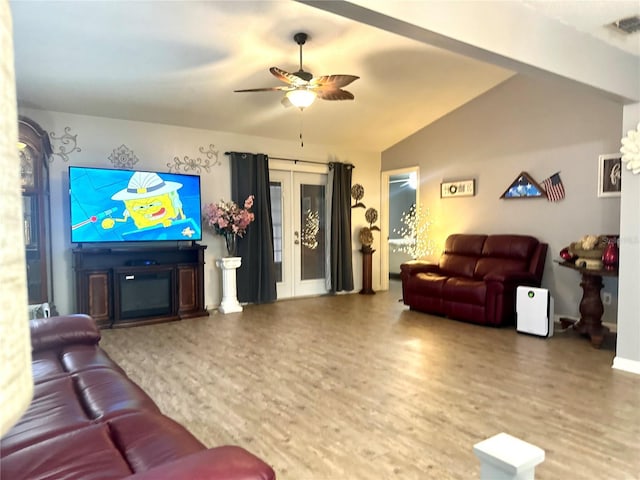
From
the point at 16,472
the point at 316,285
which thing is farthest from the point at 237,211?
the point at 16,472

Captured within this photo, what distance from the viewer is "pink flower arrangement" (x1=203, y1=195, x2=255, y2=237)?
5.73 metres

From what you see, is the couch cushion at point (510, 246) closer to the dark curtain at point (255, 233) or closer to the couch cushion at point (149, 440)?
the dark curtain at point (255, 233)

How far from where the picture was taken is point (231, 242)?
5938mm

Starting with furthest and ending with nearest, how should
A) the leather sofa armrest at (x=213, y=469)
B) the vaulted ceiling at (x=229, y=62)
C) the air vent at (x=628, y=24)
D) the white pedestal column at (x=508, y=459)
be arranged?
the vaulted ceiling at (x=229, y=62), the air vent at (x=628, y=24), the leather sofa armrest at (x=213, y=469), the white pedestal column at (x=508, y=459)

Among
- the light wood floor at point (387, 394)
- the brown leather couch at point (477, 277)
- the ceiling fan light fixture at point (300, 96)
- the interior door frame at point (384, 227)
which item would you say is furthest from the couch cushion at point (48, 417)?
the interior door frame at point (384, 227)

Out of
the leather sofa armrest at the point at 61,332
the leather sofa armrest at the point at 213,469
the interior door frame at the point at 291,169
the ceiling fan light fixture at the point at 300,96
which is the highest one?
the ceiling fan light fixture at the point at 300,96

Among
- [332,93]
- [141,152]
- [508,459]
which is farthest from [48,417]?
[141,152]

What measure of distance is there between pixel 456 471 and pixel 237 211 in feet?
14.5

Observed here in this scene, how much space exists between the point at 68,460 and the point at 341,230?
19.5ft

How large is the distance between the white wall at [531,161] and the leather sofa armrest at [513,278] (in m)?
0.43

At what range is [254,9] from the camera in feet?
11.3

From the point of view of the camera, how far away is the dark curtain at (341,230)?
7074mm

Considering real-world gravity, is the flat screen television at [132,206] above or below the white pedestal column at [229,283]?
above

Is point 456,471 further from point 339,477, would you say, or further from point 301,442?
point 301,442
